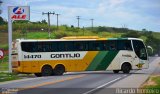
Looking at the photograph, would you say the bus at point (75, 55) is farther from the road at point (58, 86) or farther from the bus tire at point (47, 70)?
the road at point (58, 86)

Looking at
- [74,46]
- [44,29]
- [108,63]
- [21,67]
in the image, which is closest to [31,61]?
[21,67]

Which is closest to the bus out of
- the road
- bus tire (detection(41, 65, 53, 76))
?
bus tire (detection(41, 65, 53, 76))

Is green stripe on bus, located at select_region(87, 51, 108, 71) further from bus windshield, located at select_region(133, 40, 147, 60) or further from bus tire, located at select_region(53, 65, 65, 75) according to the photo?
bus windshield, located at select_region(133, 40, 147, 60)

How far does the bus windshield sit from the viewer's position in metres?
42.2

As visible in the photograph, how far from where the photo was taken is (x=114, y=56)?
136ft

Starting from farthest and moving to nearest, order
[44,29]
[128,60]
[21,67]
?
[44,29] < [128,60] < [21,67]

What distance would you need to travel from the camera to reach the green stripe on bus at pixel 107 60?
4134cm

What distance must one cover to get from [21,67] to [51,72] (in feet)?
8.35

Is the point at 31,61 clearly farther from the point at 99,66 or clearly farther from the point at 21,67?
the point at 99,66

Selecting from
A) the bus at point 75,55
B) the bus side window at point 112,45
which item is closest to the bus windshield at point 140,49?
the bus at point 75,55

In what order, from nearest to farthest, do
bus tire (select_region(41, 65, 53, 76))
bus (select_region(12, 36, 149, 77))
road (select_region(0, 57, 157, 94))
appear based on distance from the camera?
road (select_region(0, 57, 157, 94))
bus (select_region(12, 36, 149, 77))
bus tire (select_region(41, 65, 53, 76))

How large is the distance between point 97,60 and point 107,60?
856 mm

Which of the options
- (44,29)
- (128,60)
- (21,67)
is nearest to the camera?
(21,67)

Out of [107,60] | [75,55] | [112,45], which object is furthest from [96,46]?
[75,55]
